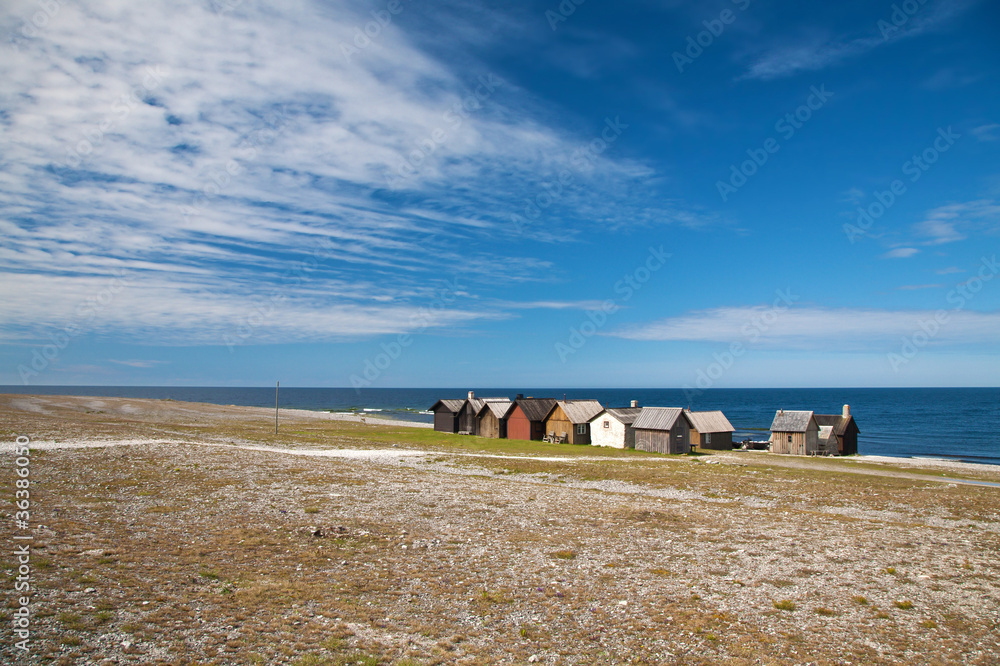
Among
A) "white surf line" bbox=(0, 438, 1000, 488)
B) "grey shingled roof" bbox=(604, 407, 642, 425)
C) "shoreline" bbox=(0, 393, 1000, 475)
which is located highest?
"grey shingled roof" bbox=(604, 407, 642, 425)

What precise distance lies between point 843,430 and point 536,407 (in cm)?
4280

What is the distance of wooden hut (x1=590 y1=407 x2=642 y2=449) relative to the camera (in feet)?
221

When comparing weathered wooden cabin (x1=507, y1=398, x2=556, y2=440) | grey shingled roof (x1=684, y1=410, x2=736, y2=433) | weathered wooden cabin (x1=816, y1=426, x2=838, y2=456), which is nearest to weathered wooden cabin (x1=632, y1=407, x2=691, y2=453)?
grey shingled roof (x1=684, y1=410, x2=736, y2=433)

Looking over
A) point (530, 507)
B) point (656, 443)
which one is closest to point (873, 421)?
point (656, 443)

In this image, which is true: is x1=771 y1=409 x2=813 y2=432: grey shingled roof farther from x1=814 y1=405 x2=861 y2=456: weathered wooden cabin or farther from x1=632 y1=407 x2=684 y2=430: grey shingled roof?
x1=632 y1=407 x2=684 y2=430: grey shingled roof

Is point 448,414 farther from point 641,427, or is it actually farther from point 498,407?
point 641,427

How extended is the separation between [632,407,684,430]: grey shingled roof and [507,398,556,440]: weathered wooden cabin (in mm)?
12676

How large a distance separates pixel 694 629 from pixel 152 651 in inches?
440

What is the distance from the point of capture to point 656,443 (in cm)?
6406

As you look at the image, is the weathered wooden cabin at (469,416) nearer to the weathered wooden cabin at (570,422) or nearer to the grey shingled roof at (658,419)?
the weathered wooden cabin at (570,422)

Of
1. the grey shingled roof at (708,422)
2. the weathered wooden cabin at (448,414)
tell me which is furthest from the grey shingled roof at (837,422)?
the weathered wooden cabin at (448,414)

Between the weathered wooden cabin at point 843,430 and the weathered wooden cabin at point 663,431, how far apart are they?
943 inches

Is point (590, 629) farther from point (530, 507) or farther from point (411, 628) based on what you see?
point (530, 507)

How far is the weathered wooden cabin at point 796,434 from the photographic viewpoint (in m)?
72.9
